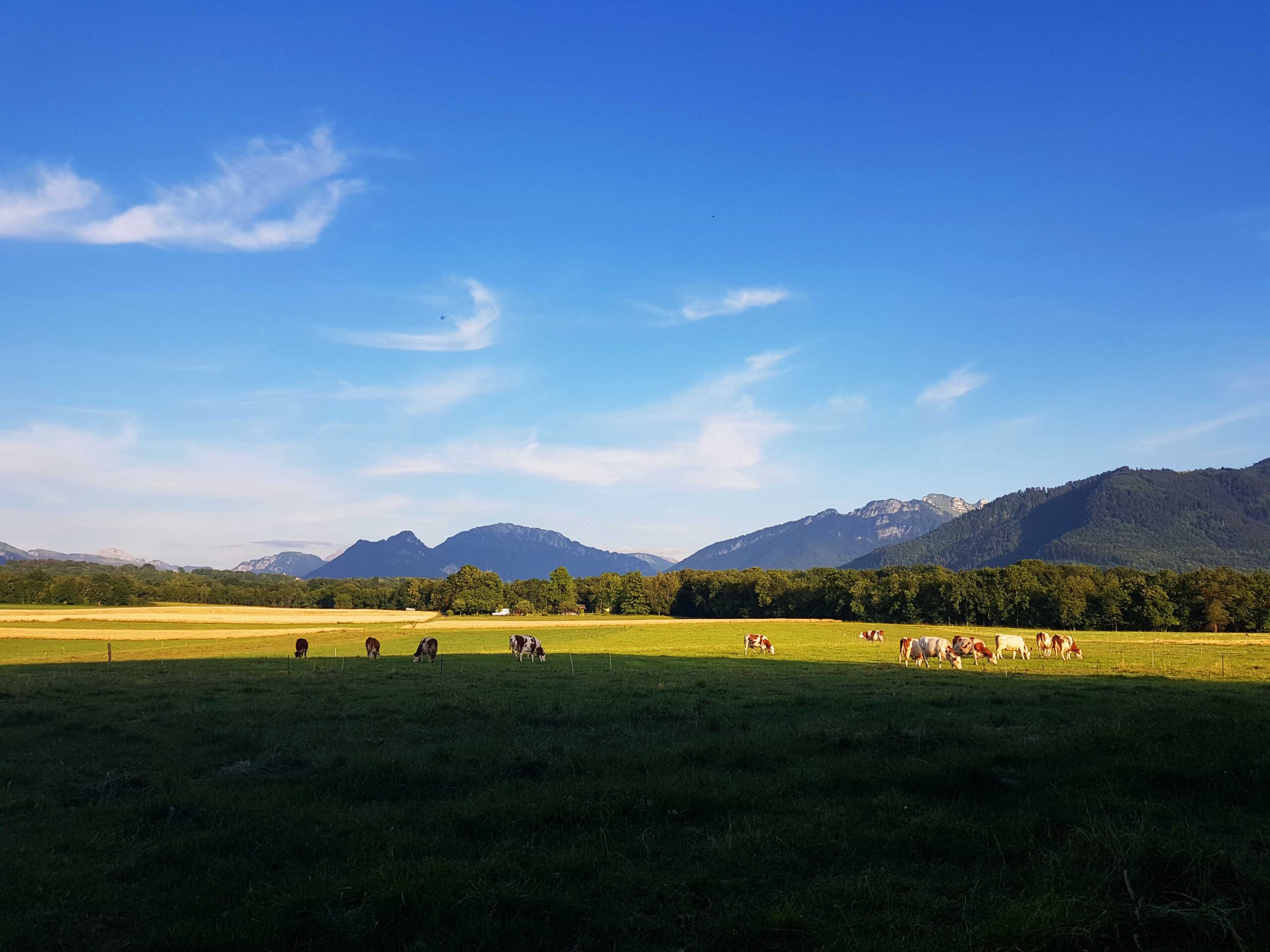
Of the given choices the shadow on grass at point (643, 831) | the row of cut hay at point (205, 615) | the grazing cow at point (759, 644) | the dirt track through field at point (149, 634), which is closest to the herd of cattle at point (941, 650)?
the grazing cow at point (759, 644)

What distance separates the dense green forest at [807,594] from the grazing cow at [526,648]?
75.9m

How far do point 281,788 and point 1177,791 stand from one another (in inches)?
528

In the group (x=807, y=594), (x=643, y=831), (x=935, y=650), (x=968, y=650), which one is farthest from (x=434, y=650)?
(x=807, y=594)

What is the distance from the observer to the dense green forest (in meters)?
89.1

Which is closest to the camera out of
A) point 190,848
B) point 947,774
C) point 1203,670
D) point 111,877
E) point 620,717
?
point 111,877

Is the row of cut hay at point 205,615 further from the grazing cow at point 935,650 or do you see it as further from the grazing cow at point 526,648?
the grazing cow at point 935,650

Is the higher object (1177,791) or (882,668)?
(1177,791)

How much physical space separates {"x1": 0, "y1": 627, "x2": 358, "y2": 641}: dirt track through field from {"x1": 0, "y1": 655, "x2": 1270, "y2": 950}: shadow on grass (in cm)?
5598

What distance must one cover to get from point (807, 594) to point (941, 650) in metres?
89.9

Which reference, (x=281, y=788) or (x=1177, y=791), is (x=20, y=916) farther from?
(x=1177, y=791)

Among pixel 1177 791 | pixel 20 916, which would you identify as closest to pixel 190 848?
pixel 20 916

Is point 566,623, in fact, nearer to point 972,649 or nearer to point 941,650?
point 972,649

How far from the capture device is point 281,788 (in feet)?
38.2

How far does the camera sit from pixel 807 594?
127 metres
